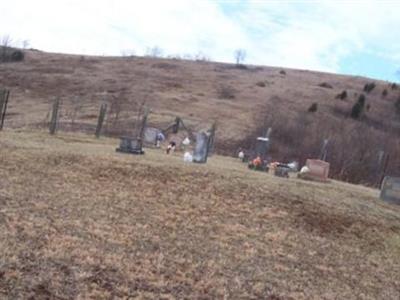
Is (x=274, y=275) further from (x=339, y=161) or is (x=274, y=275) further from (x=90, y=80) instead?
(x=90, y=80)

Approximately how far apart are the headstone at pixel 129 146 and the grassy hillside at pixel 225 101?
490 inches

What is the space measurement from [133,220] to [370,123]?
160 feet

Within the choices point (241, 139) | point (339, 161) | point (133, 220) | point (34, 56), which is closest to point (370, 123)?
point (241, 139)

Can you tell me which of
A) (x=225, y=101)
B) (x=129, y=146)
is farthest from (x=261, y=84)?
(x=129, y=146)

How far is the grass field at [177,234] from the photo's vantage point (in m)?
7.82

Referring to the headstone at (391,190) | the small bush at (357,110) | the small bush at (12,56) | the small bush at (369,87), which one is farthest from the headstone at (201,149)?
the small bush at (12,56)

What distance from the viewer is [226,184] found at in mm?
15156

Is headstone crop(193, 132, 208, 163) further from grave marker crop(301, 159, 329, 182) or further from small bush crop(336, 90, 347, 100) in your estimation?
small bush crop(336, 90, 347, 100)

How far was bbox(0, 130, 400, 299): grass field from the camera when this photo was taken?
782 cm

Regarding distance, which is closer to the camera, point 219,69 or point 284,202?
point 284,202

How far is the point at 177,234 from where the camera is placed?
10398mm

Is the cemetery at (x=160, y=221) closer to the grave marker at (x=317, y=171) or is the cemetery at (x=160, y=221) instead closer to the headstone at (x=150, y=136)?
the grave marker at (x=317, y=171)

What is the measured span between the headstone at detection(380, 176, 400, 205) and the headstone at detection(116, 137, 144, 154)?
303 inches

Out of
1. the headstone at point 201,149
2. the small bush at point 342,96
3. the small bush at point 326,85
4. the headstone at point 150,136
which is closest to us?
the headstone at point 201,149
